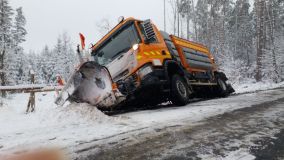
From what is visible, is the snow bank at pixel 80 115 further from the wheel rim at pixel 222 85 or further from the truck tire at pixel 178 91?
the wheel rim at pixel 222 85

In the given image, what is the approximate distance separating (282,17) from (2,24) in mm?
39805

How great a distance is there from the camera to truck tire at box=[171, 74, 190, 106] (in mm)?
7773

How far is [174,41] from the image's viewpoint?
9.31m

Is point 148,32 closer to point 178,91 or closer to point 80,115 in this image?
point 178,91

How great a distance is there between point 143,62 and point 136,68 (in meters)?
0.23

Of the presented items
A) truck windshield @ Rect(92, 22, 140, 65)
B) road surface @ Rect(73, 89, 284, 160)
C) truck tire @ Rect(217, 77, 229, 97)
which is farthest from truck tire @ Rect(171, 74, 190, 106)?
truck tire @ Rect(217, 77, 229, 97)

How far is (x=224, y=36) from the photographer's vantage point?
40.0 metres

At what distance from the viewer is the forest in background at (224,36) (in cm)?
2661

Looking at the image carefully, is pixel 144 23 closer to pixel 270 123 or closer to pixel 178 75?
pixel 178 75

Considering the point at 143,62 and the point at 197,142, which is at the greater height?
the point at 143,62

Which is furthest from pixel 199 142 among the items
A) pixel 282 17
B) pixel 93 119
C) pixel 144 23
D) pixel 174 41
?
pixel 282 17

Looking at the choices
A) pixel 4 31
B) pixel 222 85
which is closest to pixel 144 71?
pixel 222 85

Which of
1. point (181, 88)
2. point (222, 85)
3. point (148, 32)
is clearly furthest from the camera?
point (222, 85)

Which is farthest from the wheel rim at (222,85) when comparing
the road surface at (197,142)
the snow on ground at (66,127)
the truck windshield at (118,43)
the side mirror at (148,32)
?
the road surface at (197,142)
